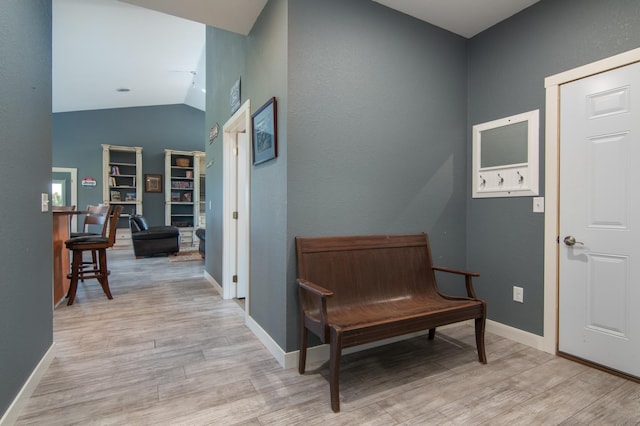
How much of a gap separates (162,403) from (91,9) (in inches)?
220

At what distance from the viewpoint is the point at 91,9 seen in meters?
4.62

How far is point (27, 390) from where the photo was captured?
177 cm

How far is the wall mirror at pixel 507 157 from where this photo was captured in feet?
8.22

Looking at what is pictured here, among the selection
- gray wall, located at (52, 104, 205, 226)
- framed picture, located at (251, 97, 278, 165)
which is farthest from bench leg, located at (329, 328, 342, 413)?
gray wall, located at (52, 104, 205, 226)

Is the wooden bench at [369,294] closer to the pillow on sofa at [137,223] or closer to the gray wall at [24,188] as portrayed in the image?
the gray wall at [24,188]

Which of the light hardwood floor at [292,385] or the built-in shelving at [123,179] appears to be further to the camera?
the built-in shelving at [123,179]

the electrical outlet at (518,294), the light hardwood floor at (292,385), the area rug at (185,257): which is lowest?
the light hardwood floor at (292,385)

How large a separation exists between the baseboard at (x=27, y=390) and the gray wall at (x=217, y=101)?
6.51 feet

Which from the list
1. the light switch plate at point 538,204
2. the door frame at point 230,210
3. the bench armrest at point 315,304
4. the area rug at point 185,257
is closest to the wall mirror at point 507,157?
the light switch plate at point 538,204

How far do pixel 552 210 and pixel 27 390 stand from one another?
366 centimetres

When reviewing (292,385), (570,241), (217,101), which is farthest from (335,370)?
(217,101)

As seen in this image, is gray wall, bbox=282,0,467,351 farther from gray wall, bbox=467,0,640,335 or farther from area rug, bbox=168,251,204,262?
area rug, bbox=168,251,204,262

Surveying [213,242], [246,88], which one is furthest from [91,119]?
[246,88]

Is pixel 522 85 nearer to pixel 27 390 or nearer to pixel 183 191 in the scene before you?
pixel 27 390
